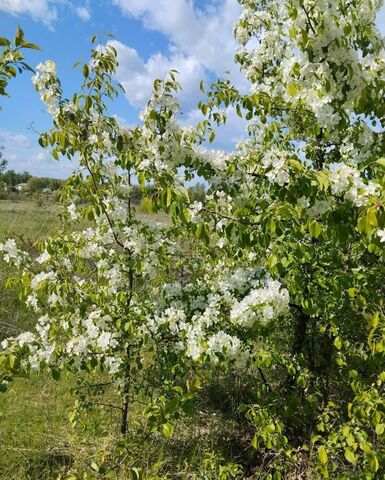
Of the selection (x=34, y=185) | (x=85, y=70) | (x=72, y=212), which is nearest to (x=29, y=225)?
(x=34, y=185)

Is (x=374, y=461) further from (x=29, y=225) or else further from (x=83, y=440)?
(x=29, y=225)

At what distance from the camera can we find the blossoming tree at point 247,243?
7.77 ft

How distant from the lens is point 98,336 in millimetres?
3152

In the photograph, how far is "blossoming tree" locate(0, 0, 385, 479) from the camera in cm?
237

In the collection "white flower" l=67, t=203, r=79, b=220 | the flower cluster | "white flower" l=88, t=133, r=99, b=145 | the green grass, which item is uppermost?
the green grass

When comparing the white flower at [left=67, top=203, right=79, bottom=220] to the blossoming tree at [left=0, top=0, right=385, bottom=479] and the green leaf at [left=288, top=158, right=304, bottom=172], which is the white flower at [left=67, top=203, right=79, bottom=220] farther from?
the green leaf at [left=288, top=158, right=304, bottom=172]

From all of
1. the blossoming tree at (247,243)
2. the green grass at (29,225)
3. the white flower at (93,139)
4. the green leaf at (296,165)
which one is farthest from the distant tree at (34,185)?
the green leaf at (296,165)

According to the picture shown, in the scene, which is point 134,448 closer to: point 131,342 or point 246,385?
point 131,342

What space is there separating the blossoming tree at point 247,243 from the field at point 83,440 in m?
0.43

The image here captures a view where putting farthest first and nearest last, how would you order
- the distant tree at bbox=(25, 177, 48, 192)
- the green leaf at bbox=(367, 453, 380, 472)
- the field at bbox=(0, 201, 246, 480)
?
the distant tree at bbox=(25, 177, 48, 192), the field at bbox=(0, 201, 246, 480), the green leaf at bbox=(367, 453, 380, 472)

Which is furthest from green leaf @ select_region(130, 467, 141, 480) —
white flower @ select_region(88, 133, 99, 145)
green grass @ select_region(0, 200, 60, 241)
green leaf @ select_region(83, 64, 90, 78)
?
green leaf @ select_region(83, 64, 90, 78)

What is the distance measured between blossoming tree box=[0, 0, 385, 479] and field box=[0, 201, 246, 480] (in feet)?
1.42

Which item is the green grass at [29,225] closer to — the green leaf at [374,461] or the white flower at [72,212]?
the white flower at [72,212]

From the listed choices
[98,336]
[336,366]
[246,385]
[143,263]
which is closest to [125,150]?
[143,263]
